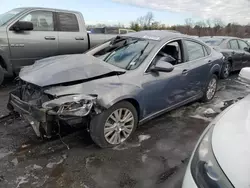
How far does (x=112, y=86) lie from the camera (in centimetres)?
309

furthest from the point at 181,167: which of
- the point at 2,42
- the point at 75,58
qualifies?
the point at 2,42

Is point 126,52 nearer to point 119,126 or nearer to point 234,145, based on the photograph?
point 119,126

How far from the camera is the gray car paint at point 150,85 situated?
2973mm

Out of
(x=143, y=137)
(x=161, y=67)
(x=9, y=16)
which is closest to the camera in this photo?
(x=161, y=67)

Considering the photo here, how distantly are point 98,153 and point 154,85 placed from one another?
1314 mm

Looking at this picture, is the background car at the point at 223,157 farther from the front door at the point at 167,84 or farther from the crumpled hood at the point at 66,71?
the crumpled hood at the point at 66,71

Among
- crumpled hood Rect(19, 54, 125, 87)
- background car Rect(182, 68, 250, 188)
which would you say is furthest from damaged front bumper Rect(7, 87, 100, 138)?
background car Rect(182, 68, 250, 188)

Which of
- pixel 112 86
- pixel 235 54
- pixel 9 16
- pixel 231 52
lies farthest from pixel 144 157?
pixel 235 54

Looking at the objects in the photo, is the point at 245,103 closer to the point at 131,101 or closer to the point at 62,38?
the point at 131,101

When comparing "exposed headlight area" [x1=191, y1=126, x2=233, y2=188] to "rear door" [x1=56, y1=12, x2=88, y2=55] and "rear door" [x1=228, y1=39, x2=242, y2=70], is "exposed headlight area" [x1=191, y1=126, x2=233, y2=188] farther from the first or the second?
"rear door" [x1=228, y1=39, x2=242, y2=70]

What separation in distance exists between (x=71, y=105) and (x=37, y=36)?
3.72 metres

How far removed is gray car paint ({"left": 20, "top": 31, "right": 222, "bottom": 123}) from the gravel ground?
455mm

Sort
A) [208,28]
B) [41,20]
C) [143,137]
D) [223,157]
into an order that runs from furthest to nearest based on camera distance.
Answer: [208,28], [41,20], [143,137], [223,157]

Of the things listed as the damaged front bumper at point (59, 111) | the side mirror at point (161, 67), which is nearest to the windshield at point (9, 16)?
the damaged front bumper at point (59, 111)
